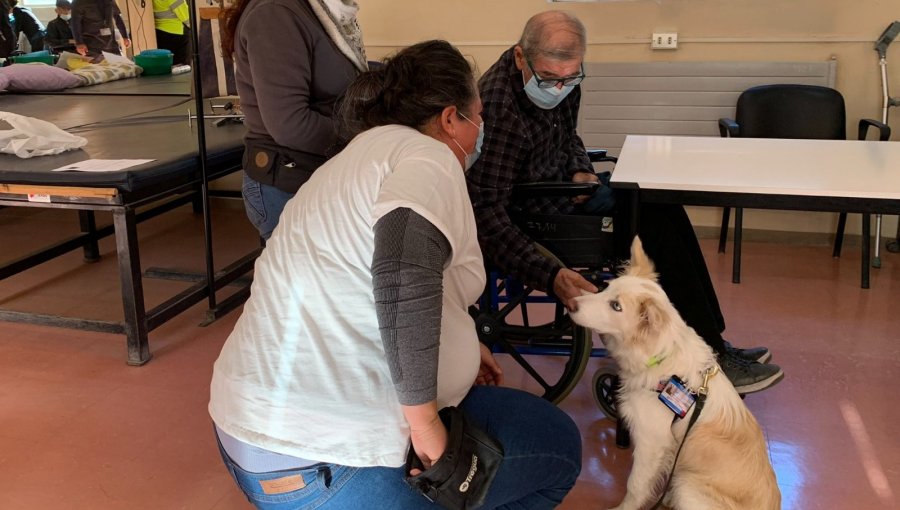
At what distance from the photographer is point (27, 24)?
3.92m

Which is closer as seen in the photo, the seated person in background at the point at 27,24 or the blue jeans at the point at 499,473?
the blue jeans at the point at 499,473

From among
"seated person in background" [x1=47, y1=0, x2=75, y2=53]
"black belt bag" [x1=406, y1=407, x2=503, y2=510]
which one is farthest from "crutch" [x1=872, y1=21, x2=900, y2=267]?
"seated person in background" [x1=47, y1=0, x2=75, y2=53]

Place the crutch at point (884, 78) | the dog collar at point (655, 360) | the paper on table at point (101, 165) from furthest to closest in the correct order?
the crutch at point (884, 78) → the paper on table at point (101, 165) → the dog collar at point (655, 360)

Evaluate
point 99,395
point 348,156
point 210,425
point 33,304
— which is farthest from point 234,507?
point 33,304

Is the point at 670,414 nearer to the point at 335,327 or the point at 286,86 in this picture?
the point at 335,327

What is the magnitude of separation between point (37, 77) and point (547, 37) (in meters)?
3.33

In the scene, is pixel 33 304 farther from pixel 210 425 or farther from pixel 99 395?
pixel 210 425

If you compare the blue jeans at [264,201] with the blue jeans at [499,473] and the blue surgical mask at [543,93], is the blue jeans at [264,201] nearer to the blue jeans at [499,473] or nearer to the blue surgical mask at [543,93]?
the blue surgical mask at [543,93]

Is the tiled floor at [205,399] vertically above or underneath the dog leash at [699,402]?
underneath

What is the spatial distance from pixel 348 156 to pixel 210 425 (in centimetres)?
143

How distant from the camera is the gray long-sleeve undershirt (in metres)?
1.05

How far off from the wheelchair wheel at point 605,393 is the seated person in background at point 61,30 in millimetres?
3142

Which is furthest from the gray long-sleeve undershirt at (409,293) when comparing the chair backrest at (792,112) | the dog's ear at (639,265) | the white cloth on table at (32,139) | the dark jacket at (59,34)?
the dark jacket at (59,34)

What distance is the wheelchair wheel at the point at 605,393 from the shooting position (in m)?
2.25
